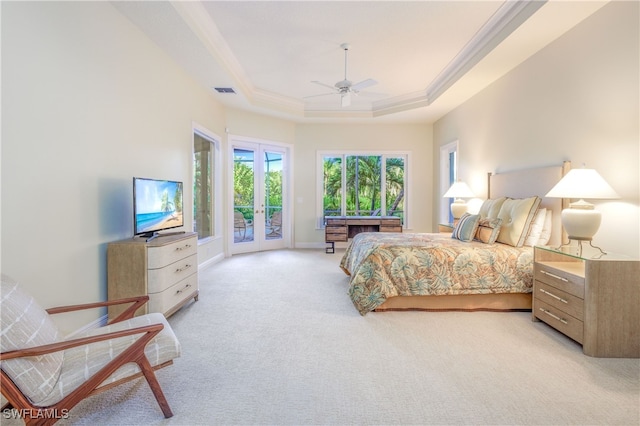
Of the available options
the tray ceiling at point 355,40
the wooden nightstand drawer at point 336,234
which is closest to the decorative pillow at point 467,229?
the tray ceiling at point 355,40

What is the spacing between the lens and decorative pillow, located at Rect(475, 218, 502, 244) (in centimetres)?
364

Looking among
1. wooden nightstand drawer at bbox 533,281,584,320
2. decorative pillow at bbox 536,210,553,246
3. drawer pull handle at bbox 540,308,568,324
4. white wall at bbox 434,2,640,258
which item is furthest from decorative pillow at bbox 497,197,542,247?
drawer pull handle at bbox 540,308,568,324

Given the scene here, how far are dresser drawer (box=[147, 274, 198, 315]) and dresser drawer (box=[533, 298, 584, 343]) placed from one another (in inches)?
130

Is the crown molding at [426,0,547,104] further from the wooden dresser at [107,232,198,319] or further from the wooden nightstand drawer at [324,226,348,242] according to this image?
the wooden dresser at [107,232,198,319]

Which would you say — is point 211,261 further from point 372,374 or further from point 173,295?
point 372,374

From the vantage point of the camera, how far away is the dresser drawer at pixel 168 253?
271 cm

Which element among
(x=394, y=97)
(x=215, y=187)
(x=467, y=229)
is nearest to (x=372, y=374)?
(x=467, y=229)

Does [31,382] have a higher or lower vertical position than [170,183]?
lower

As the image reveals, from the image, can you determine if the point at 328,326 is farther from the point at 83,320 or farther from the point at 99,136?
the point at 99,136

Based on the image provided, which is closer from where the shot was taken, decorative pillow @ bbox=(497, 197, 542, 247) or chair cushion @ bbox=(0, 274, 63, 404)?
chair cushion @ bbox=(0, 274, 63, 404)

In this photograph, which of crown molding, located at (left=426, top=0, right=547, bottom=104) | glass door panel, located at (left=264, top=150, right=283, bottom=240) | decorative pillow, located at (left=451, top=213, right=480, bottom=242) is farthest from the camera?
glass door panel, located at (left=264, top=150, right=283, bottom=240)

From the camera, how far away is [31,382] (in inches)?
55.5

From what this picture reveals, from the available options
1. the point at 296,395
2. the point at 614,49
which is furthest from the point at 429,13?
the point at 296,395

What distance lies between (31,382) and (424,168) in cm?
711
